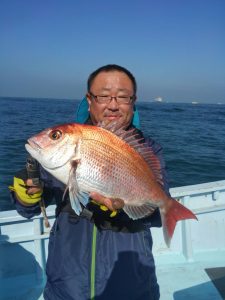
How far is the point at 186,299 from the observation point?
3.88 meters

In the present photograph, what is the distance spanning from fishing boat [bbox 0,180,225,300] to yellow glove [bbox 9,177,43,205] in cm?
151

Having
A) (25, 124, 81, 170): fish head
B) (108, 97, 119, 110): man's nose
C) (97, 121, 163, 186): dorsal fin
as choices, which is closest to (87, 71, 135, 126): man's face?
(108, 97, 119, 110): man's nose

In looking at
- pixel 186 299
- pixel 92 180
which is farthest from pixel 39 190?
pixel 186 299

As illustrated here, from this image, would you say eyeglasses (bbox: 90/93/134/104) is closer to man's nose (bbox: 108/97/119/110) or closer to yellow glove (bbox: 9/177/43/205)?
man's nose (bbox: 108/97/119/110)

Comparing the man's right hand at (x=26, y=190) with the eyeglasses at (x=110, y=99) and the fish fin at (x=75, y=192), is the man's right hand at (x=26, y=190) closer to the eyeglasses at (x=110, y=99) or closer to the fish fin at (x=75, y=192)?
the fish fin at (x=75, y=192)

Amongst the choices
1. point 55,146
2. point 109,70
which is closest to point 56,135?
point 55,146

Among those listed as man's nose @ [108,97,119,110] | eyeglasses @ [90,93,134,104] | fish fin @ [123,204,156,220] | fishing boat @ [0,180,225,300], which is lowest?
fishing boat @ [0,180,225,300]

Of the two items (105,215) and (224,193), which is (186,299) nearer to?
(224,193)

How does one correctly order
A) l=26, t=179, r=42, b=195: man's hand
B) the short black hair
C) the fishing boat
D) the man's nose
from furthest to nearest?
the fishing boat, the short black hair, the man's nose, l=26, t=179, r=42, b=195: man's hand

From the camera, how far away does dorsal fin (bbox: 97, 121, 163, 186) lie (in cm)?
226

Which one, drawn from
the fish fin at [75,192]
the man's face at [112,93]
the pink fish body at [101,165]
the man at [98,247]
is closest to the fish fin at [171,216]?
the pink fish body at [101,165]

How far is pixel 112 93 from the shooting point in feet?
8.46

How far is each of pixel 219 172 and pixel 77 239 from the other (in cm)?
1139

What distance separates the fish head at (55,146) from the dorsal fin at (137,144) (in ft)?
0.83
